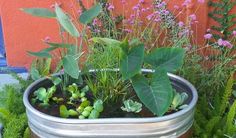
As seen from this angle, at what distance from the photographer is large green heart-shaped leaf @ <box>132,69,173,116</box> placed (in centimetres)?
155

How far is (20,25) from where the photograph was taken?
8.27 ft

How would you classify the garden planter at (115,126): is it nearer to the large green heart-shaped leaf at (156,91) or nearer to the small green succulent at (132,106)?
the large green heart-shaped leaf at (156,91)

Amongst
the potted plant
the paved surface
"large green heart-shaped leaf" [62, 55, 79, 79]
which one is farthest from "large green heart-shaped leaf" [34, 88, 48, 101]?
the paved surface

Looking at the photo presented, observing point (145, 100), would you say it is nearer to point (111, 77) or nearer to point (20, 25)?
point (111, 77)

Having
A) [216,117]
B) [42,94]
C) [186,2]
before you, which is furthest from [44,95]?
[186,2]

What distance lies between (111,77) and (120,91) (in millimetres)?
89

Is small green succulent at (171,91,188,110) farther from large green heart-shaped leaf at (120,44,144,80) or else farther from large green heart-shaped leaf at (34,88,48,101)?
large green heart-shaped leaf at (34,88,48,101)

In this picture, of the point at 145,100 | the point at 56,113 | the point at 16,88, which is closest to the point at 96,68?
the point at 56,113

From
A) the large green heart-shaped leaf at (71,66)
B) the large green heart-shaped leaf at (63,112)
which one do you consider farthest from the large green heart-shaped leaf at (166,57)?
the large green heart-shaped leaf at (63,112)

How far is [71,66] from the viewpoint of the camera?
1.63m

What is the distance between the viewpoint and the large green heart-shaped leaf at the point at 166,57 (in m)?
1.66

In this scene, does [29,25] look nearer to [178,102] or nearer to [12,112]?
[12,112]

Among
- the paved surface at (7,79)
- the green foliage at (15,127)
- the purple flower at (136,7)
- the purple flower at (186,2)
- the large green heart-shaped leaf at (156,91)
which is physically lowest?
the green foliage at (15,127)

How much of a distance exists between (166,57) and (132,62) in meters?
0.17
